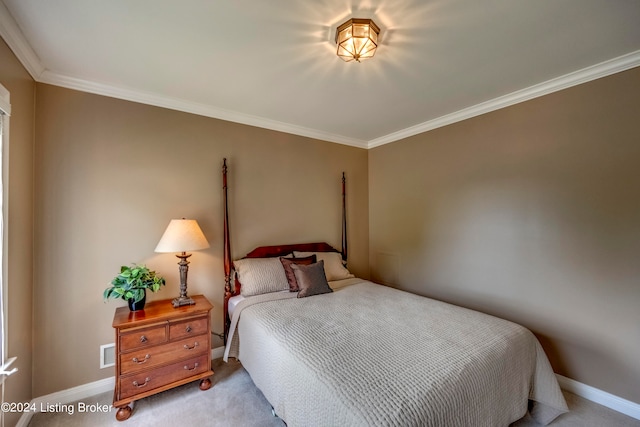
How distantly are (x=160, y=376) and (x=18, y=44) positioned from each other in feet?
7.98

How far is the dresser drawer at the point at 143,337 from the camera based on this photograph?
1896 millimetres

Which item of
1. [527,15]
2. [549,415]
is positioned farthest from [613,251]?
[527,15]

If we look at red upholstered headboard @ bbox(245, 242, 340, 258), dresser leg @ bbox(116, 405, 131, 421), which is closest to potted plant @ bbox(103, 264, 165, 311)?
dresser leg @ bbox(116, 405, 131, 421)

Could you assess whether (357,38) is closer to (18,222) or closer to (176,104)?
(176,104)

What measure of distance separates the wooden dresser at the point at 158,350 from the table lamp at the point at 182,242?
0.56 feet

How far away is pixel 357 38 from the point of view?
160cm

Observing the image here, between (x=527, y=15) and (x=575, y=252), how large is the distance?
6.08 ft

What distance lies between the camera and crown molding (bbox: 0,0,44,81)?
148 cm

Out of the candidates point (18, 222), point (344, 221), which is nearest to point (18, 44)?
point (18, 222)

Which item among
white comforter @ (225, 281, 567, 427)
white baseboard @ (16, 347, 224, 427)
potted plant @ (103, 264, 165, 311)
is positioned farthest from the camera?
potted plant @ (103, 264, 165, 311)

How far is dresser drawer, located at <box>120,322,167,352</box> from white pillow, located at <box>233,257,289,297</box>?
74 centimetres

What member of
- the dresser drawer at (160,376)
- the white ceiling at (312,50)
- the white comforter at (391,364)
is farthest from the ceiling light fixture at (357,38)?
the dresser drawer at (160,376)

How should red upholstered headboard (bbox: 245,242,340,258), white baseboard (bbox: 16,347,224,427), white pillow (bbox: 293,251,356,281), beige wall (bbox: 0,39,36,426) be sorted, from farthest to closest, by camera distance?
white pillow (bbox: 293,251,356,281), red upholstered headboard (bbox: 245,242,340,258), white baseboard (bbox: 16,347,224,427), beige wall (bbox: 0,39,36,426)

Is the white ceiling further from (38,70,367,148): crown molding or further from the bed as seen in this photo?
the bed
